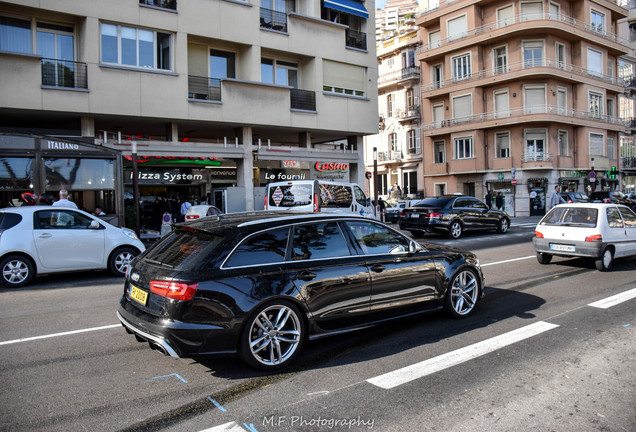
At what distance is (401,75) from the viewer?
48.5m

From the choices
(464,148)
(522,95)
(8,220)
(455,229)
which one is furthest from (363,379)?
(464,148)

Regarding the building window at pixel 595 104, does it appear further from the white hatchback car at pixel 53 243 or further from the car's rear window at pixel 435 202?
the white hatchback car at pixel 53 243

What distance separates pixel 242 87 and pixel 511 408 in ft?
60.7

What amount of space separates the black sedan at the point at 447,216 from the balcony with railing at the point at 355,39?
426 inches

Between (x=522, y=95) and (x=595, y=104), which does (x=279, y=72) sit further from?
(x=595, y=104)

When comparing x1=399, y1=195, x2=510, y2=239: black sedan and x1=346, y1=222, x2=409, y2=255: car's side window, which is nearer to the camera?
x1=346, y1=222, x2=409, y2=255: car's side window

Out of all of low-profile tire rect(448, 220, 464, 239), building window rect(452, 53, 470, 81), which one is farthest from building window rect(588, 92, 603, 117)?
Result: low-profile tire rect(448, 220, 464, 239)

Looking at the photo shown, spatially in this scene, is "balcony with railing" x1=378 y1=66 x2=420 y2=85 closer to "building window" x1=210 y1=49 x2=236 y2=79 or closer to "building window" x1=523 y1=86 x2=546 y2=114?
"building window" x1=523 y1=86 x2=546 y2=114

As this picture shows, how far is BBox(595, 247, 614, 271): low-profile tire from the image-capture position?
9.53m

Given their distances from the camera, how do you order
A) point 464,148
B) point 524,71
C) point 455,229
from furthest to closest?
point 464,148, point 524,71, point 455,229

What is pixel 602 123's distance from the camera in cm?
3888

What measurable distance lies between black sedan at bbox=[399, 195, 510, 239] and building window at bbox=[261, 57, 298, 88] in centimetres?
904

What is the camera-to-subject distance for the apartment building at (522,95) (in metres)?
35.1

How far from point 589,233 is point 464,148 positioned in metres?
30.8
